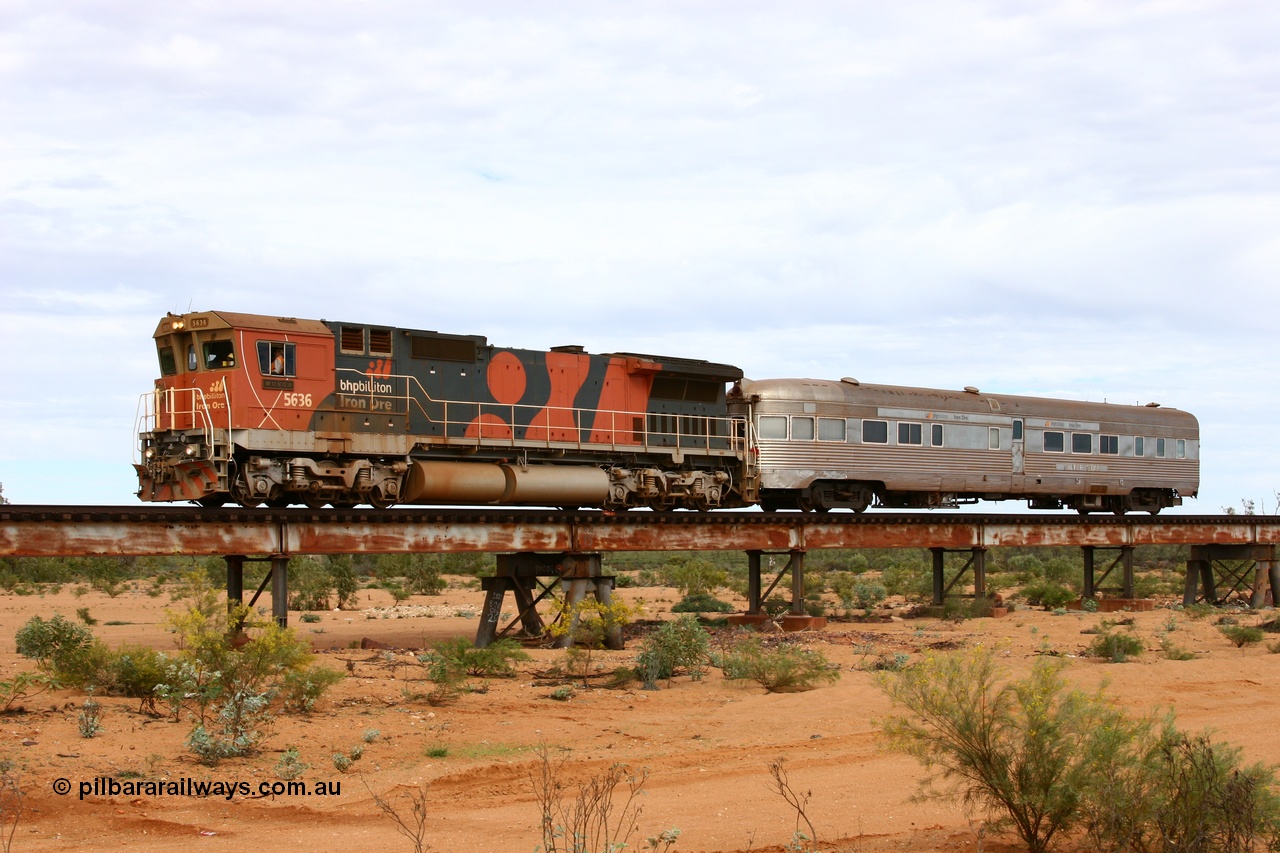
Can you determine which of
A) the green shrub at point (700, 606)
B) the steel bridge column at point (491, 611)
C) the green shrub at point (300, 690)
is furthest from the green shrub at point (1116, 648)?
the green shrub at point (700, 606)

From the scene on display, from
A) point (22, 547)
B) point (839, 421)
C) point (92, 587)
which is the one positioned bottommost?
point (92, 587)

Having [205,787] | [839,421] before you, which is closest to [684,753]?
[205,787]

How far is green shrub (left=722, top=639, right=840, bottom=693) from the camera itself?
1777cm

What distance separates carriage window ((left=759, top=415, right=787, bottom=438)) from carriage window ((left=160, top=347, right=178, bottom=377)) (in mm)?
12485

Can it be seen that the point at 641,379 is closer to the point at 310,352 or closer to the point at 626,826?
the point at 310,352

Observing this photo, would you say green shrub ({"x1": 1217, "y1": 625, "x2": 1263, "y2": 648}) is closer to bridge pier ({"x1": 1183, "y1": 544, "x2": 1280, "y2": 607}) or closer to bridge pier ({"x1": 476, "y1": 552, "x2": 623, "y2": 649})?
bridge pier ({"x1": 1183, "y1": 544, "x2": 1280, "y2": 607})

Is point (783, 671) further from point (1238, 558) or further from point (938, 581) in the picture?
point (1238, 558)

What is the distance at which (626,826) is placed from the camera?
9992mm

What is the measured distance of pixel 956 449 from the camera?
29547 millimetres

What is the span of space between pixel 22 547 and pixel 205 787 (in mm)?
7414

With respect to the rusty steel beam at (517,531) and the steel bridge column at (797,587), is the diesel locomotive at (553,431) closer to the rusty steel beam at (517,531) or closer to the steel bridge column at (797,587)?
the rusty steel beam at (517,531)

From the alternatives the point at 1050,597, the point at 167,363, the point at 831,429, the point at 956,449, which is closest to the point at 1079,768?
the point at 167,363

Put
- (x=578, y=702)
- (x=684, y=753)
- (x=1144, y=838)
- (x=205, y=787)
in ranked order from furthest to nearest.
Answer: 1. (x=578, y=702)
2. (x=684, y=753)
3. (x=205, y=787)
4. (x=1144, y=838)

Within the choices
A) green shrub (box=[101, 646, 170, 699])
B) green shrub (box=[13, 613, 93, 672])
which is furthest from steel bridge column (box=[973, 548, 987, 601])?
green shrub (box=[13, 613, 93, 672])
